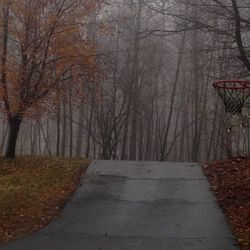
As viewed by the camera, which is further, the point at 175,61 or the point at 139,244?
the point at 175,61

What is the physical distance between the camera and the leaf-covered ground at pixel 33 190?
10.3 m

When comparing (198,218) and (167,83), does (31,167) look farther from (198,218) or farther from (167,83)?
(167,83)

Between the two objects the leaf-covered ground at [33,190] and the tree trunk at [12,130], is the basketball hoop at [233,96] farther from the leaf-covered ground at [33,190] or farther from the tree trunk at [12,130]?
the tree trunk at [12,130]

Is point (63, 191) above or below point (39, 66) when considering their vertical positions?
below

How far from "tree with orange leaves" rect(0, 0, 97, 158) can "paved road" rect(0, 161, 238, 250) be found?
3.21 m

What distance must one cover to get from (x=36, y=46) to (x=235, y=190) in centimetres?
748

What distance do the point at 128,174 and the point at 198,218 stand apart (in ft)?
14.8

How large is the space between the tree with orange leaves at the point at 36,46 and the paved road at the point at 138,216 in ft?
10.5

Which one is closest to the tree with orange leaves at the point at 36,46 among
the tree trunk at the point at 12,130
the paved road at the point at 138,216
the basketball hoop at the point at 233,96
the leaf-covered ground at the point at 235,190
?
the tree trunk at the point at 12,130

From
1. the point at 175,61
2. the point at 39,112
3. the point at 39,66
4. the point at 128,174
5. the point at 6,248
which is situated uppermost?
the point at 175,61

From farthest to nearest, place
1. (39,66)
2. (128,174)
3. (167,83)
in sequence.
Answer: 1. (167,83)
2. (39,66)
3. (128,174)

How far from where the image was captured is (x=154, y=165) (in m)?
16.4

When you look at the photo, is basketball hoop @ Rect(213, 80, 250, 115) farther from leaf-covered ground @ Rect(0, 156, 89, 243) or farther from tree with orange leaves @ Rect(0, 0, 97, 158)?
tree with orange leaves @ Rect(0, 0, 97, 158)

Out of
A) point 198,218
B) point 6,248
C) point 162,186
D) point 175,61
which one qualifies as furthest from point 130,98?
point 6,248
